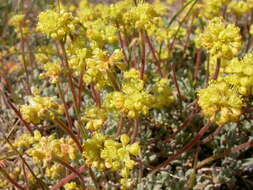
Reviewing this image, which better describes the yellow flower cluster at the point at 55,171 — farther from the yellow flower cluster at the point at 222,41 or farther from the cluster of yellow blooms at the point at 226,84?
the yellow flower cluster at the point at 222,41

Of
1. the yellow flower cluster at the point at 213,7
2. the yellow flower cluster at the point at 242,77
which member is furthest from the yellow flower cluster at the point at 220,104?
the yellow flower cluster at the point at 213,7

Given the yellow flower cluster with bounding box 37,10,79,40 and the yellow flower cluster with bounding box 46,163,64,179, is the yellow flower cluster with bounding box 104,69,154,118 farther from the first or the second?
the yellow flower cluster with bounding box 46,163,64,179

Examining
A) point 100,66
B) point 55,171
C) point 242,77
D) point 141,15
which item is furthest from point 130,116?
point 55,171

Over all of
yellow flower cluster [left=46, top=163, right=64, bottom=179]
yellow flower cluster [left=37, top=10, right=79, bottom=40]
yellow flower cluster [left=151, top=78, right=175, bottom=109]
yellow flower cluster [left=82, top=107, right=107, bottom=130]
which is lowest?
yellow flower cluster [left=46, top=163, right=64, bottom=179]

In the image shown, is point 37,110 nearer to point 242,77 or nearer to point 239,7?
point 242,77

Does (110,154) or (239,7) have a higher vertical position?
(239,7)

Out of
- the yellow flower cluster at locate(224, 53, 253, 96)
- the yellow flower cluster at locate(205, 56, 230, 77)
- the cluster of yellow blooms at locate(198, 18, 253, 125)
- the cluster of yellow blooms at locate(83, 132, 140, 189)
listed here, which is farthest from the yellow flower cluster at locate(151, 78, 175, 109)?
the cluster of yellow blooms at locate(83, 132, 140, 189)
